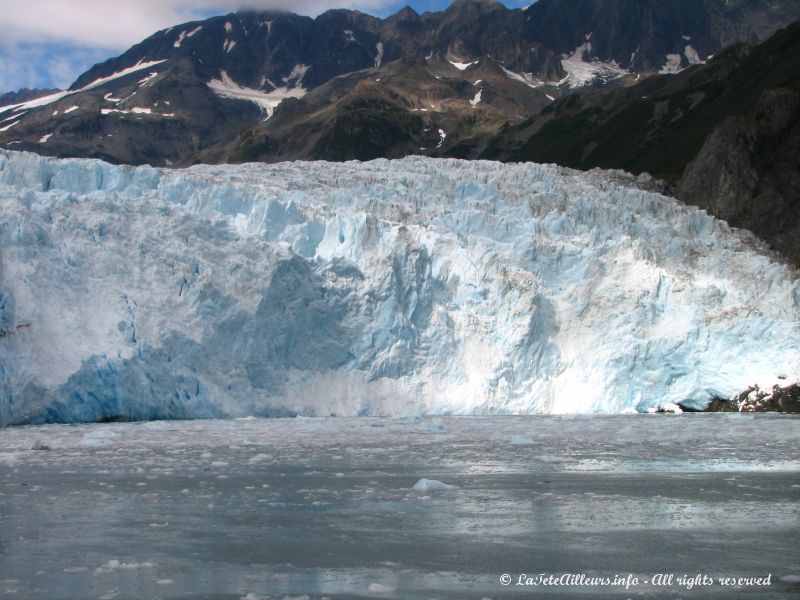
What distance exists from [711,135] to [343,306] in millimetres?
25143

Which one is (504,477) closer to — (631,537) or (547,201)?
(631,537)

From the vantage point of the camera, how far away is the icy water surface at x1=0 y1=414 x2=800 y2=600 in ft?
22.2

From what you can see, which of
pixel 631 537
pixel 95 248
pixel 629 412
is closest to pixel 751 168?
pixel 629 412

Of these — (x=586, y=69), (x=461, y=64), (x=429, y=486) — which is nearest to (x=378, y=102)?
(x=461, y=64)

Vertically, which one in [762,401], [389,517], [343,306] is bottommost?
[762,401]

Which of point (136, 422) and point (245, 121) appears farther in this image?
point (245, 121)

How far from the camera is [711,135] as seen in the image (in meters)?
41.9

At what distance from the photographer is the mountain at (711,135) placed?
38.9 meters

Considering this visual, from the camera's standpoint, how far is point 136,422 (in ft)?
66.3

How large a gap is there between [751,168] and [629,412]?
20.7m

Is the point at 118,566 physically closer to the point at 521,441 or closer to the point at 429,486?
the point at 429,486

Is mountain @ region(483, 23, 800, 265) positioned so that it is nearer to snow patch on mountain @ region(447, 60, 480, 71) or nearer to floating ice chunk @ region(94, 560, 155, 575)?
floating ice chunk @ region(94, 560, 155, 575)

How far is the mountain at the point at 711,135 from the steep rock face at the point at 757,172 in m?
0.04

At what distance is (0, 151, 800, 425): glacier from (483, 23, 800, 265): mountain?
38.6 feet
